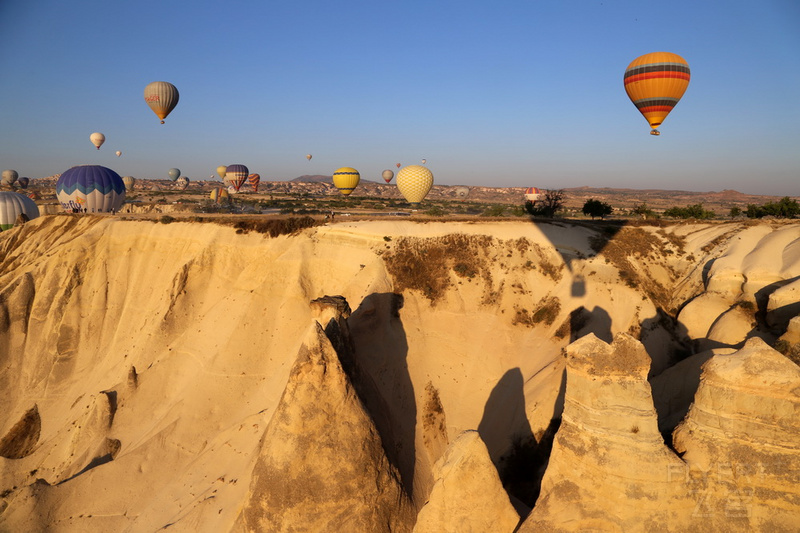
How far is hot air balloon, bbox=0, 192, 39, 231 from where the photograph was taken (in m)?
44.6

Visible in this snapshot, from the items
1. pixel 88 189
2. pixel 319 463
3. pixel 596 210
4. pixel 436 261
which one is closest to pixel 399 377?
pixel 436 261

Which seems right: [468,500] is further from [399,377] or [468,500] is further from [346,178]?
[346,178]

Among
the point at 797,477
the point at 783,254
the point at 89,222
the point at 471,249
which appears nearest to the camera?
the point at 797,477

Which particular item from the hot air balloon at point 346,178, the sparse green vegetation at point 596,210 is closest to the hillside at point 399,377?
the sparse green vegetation at point 596,210

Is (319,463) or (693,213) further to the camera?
(693,213)

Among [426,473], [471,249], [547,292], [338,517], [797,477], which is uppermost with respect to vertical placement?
[471,249]

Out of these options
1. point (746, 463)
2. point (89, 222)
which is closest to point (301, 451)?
point (746, 463)

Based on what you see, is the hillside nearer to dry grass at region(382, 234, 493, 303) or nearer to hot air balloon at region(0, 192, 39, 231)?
dry grass at region(382, 234, 493, 303)

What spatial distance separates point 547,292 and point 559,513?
14.9m

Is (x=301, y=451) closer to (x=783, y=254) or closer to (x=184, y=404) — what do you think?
(x=184, y=404)

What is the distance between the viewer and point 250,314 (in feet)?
83.0

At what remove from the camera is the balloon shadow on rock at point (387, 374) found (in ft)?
56.1

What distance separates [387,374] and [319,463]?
760 centimetres

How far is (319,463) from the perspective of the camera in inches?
528
